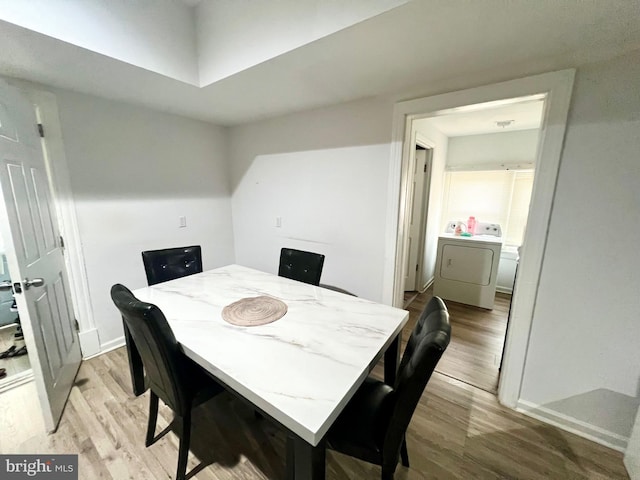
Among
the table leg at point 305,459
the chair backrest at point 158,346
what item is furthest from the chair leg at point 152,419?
the table leg at point 305,459

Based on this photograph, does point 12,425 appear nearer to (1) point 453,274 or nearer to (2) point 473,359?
(2) point 473,359

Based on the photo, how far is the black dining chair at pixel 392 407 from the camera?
824 millimetres

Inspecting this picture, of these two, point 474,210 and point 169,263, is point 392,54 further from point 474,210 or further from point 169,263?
point 474,210

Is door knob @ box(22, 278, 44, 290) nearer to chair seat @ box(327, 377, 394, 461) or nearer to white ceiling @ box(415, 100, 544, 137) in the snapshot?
chair seat @ box(327, 377, 394, 461)

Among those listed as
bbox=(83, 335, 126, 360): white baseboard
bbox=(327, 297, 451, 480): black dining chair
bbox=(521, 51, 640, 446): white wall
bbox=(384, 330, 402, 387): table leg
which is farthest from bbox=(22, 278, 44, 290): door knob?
bbox=(521, 51, 640, 446): white wall

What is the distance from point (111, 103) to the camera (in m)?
2.11

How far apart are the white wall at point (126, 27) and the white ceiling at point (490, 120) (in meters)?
2.06

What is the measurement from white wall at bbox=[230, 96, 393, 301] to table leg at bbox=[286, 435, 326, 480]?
1517 millimetres

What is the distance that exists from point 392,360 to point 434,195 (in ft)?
8.98

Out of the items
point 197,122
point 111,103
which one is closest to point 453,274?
point 197,122

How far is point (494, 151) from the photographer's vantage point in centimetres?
344

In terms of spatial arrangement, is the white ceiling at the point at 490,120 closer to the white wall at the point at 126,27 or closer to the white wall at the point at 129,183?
the white wall at the point at 126,27

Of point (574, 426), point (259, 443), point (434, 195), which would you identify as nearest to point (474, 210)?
point (434, 195)

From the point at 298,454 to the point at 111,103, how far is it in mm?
2767
